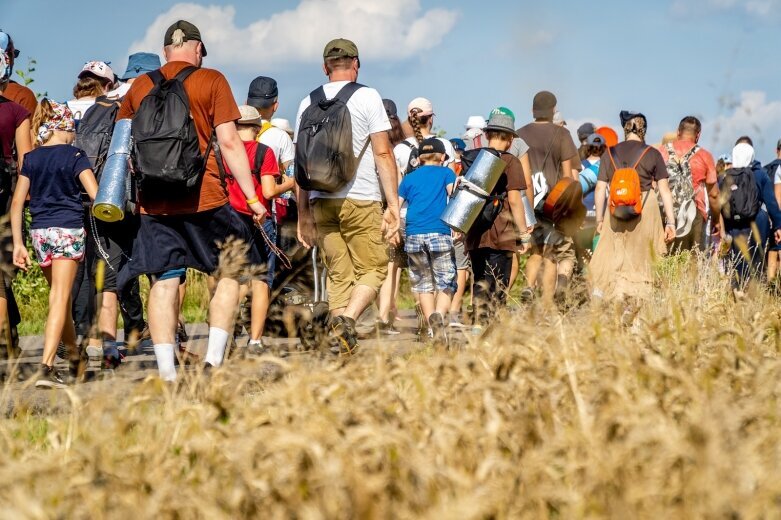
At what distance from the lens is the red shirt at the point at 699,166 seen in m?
12.1

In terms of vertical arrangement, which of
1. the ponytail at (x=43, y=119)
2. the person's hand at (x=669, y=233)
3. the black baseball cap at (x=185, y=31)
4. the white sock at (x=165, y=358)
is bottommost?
the white sock at (x=165, y=358)

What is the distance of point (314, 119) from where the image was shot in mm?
7562

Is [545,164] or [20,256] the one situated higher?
[545,164]

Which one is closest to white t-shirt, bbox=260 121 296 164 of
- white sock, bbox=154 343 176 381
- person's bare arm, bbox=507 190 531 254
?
person's bare arm, bbox=507 190 531 254

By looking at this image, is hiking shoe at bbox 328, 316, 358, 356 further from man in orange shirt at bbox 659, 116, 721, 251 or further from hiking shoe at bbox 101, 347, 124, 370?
man in orange shirt at bbox 659, 116, 721, 251

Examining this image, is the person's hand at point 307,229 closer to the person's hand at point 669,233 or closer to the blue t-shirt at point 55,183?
the blue t-shirt at point 55,183

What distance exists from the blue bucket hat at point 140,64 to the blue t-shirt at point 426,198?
2.18 m

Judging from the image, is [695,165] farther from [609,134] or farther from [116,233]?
[116,233]

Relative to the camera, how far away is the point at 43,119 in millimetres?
7332

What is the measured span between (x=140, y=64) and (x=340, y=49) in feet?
6.45

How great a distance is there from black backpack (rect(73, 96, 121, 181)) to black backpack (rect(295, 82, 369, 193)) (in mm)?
1356

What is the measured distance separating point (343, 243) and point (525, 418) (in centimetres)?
488

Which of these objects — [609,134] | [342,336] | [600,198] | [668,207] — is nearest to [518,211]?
[600,198]

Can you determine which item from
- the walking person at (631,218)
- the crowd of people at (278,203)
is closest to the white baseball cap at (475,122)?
the crowd of people at (278,203)
